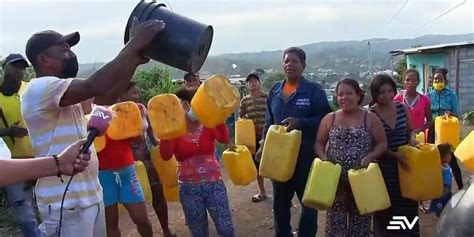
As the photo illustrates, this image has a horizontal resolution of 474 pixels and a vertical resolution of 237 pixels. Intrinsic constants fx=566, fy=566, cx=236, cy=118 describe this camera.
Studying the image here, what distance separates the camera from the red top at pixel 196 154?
448 cm

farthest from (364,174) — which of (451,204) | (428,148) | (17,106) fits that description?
(17,106)

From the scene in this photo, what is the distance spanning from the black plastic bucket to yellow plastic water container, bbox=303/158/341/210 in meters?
1.75

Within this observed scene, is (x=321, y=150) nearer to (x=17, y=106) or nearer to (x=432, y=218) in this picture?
(x=432, y=218)

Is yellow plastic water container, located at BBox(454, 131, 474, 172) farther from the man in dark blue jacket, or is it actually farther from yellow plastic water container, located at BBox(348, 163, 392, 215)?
the man in dark blue jacket

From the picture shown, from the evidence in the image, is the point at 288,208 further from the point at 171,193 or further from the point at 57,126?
the point at 57,126

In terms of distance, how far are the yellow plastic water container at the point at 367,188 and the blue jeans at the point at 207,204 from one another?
1.02 m

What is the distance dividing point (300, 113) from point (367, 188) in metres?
0.95

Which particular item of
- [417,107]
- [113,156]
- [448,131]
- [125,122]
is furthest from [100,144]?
[448,131]

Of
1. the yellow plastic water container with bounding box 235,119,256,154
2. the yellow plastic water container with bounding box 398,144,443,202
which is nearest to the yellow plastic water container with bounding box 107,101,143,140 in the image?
the yellow plastic water container with bounding box 235,119,256,154

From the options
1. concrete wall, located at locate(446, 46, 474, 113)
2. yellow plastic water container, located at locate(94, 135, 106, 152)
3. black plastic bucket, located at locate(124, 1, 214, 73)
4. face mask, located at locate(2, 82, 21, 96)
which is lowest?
concrete wall, located at locate(446, 46, 474, 113)

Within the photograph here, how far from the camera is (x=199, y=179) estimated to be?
4.47m

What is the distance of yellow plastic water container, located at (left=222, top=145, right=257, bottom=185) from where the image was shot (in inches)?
200

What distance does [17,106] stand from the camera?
5512 mm

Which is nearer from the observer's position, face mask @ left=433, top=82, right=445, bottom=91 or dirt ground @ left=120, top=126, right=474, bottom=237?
dirt ground @ left=120, top=126, right=474, bottom=237
